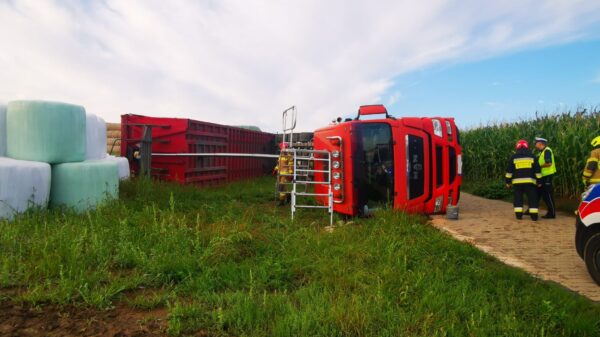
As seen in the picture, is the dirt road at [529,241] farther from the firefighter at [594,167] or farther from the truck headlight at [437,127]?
the truck headlight at [437,127]

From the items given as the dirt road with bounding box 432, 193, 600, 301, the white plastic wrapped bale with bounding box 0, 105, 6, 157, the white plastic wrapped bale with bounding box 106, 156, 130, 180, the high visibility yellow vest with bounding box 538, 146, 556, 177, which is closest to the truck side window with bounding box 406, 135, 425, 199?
the dirt road with bounding box 432, 193, 600, 301

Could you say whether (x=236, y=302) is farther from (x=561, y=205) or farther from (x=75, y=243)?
(x=561, y=205)

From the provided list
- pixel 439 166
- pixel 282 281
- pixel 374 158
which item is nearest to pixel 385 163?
pixel 374 158

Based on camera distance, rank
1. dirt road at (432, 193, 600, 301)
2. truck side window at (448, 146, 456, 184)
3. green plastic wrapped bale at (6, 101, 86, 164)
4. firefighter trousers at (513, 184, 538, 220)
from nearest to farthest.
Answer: dirt road at (432, 193, 600, 301) → green plastic wrapped bale at (6, 101, 86, 164) → firefighter trousers at (513, 184, 538, 220) → truck side window at (448, 146, 456, 184)

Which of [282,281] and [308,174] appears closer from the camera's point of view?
[282,281]

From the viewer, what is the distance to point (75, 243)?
159 inches

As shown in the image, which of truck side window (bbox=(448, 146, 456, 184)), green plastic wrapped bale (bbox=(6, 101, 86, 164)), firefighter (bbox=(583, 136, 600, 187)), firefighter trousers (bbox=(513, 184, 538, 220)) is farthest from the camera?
truck side window (bbox=(448, 146, 456, 184))

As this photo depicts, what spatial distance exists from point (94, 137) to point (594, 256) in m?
8.09

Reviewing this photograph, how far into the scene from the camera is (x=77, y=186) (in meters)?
6.01

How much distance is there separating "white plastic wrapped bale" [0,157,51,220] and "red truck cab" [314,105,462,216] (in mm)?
4627

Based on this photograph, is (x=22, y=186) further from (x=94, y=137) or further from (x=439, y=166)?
(x=439, y=166)

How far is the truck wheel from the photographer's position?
4000 millimetres

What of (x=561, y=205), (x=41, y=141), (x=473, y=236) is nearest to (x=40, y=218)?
(x=41, y=141)

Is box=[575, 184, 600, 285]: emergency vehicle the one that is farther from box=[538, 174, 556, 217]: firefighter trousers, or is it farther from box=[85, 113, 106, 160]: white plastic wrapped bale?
box=[85, 113, 106, 160]: white plastic wrapped bale
